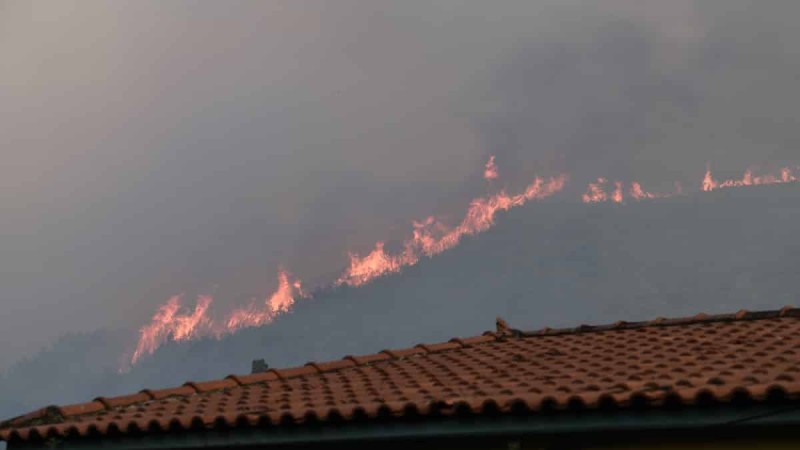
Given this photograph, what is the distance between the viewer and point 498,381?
339 inches

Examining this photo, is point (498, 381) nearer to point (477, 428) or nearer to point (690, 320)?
point (477, 428)

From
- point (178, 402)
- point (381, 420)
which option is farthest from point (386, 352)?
point (381, 420)

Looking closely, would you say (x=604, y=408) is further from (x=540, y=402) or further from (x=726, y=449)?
(x=726, y=449)

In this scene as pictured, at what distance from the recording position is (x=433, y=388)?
8570 mm

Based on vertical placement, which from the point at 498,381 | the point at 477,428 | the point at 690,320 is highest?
the point at 690,320

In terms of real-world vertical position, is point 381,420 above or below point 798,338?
below

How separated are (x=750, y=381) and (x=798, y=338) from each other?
10.8 ft

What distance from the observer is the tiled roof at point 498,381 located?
687 centimetres

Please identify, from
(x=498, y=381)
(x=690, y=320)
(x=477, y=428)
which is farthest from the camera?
(x=690, y=320)

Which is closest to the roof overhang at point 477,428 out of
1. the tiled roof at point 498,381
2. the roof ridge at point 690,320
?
the tiled roof at point 498,381

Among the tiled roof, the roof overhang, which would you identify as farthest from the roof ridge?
the roof overhang

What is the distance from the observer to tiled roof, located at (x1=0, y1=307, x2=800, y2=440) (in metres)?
6.87

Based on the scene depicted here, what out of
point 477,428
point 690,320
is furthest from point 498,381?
point 690,320

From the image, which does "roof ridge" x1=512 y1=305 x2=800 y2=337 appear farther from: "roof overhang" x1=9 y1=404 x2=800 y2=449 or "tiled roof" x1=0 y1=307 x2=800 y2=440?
"roof overhang" x1=9 y1=404 x2=800 y2=449
